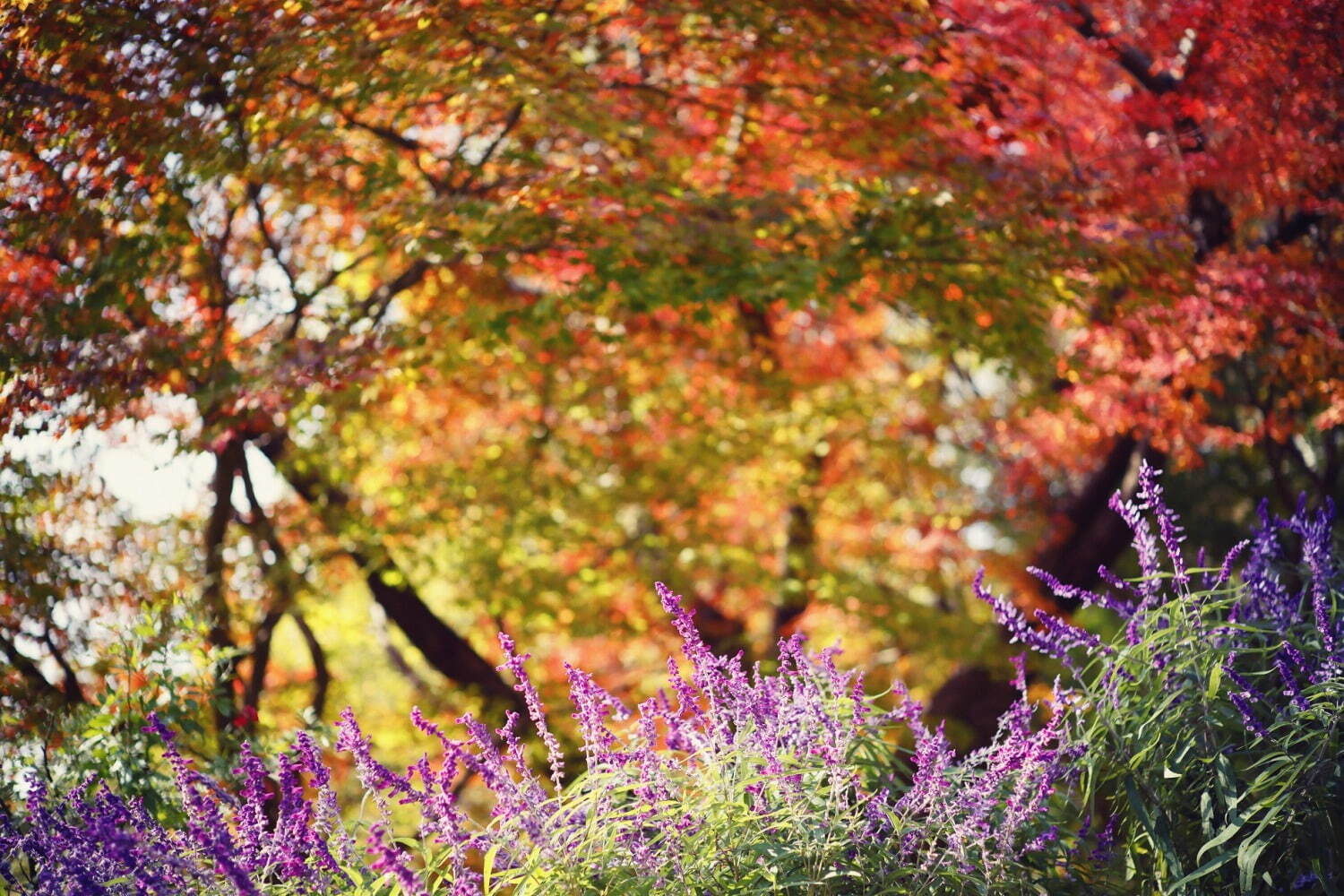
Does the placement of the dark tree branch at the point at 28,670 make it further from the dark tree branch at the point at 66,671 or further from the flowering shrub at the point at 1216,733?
the flowering shrub at the point at 1216,733

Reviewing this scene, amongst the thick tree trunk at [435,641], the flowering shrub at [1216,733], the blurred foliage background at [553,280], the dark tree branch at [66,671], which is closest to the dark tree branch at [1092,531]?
the blurred foliage background at [553,280]

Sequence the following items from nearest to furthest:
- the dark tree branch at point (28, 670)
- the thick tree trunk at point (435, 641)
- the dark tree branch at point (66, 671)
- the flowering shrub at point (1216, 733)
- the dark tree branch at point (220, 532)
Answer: the flowering shrub at point (1216, 733) → the dark tree branch at point (28, 670) → the dark tree branch at point (66, 671) → the dark tree branch at point (220, 532) → the thick tree trunk at point (435, 641)

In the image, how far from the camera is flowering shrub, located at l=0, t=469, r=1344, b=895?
2.99m

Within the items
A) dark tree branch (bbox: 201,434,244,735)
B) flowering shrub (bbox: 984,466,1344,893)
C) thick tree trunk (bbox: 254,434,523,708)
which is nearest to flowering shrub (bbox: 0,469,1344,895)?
flowering shrub (bbox: 984,466,1344,893)

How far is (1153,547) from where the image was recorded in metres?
3.63

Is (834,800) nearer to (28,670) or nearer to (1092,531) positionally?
(28,670)

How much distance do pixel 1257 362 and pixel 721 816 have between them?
27.3 ft

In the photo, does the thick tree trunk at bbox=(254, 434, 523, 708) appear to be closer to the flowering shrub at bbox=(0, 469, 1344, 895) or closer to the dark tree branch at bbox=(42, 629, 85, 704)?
the dark tree branch at bbox=(42, 629, 85, 704)

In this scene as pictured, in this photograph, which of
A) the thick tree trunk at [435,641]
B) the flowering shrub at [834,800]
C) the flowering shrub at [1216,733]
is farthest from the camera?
the thick tree trunk at [435,641]

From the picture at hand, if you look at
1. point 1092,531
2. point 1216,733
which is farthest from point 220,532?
point 1092,531

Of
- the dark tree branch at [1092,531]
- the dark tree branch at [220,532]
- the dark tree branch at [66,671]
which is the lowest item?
the dark tree branch at [1092,531]

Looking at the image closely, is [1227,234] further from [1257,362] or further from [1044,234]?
[1257,362]

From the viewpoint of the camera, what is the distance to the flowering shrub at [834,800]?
9.82 feet

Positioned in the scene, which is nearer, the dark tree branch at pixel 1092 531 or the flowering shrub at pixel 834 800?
the flowering shrub at pixel 834 800
